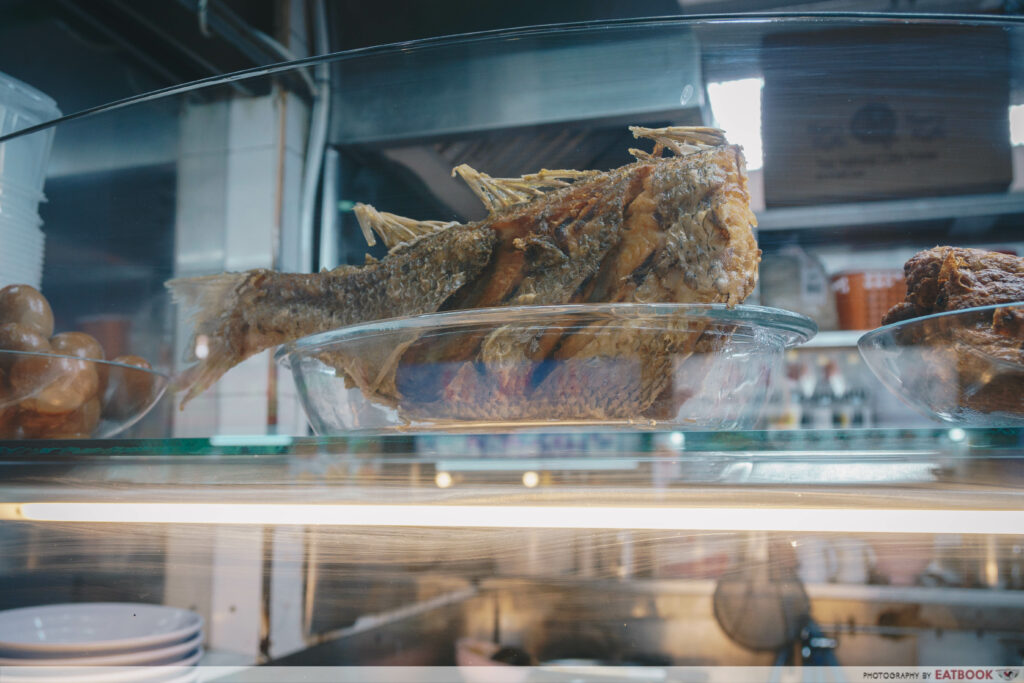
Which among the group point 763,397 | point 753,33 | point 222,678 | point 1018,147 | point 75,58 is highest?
point 75,58

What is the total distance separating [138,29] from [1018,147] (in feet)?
4.23

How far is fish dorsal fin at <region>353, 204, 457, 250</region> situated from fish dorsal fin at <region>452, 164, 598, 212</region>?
0.05 m

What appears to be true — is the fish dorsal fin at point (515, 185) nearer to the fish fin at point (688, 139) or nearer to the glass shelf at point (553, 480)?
the fish fin at point (688, 139)

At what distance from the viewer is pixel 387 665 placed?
680mm

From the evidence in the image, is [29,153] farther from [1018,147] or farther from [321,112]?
[1018,147]

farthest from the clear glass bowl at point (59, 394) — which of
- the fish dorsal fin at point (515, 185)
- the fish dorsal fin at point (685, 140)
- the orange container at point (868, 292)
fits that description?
the orange container at point (868, 292)

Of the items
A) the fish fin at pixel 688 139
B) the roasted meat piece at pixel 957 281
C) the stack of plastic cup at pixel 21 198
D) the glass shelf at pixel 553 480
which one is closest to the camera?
the glass shelf at pixel 553 480

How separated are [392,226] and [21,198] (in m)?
0.50

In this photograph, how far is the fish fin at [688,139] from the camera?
25.4 inches

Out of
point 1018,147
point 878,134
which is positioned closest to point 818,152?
point 878,134

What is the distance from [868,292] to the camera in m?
0.66

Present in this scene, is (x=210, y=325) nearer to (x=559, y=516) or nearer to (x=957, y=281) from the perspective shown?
(x=559, y=516)

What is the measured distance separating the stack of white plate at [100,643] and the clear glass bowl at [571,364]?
297 mm

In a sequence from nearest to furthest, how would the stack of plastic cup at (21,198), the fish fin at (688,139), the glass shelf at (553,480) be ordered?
1. the glass shelf at (553,480)
2. the fish fin at (688,139)
3. the stack of plastic cup at (21,198)
